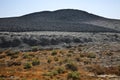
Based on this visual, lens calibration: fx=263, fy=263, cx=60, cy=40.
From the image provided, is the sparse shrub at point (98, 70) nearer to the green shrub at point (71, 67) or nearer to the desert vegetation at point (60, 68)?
the desert vegetation at point (60, 68)

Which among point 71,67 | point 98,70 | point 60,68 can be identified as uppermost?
point 60,68

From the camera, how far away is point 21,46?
138 feet

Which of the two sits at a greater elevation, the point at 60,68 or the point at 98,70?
the point at 60,68

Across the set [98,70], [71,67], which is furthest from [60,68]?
[98,70]

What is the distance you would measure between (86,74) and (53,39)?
24.8 m

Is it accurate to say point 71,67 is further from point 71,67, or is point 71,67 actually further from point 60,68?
point 60,68

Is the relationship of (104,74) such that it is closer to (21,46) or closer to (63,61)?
(63,61)

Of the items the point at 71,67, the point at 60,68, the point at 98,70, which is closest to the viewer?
the point at 98,70

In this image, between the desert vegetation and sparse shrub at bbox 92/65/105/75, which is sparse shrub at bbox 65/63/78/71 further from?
sparse shrub at bbox 92/65/105/75

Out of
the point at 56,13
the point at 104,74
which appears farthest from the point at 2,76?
the point at 56,13

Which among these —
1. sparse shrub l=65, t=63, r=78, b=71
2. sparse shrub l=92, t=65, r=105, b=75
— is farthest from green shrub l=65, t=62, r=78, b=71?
sparse shrub l=92, t=65, r=105, b=75

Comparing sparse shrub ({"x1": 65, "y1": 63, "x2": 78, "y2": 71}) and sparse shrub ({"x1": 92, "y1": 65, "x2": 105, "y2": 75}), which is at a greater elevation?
sparse shrub ({"x1": 92, "y1": 65, "x2": 105, "y2": 75})

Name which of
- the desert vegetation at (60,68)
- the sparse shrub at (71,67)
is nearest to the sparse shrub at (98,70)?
the desert vegetation at (60,68)

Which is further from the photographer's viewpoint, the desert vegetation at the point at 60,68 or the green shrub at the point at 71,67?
the green shrub at the point at 71,67
